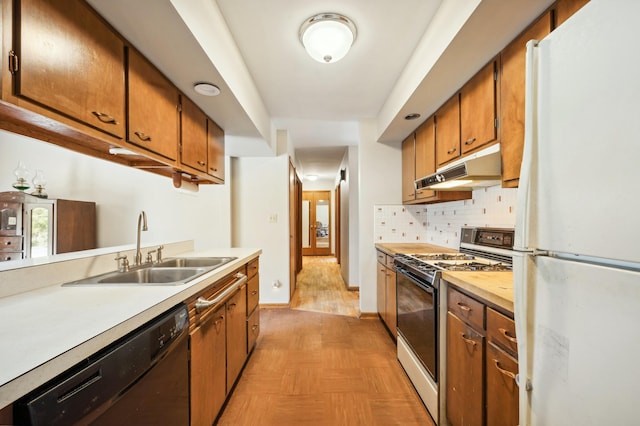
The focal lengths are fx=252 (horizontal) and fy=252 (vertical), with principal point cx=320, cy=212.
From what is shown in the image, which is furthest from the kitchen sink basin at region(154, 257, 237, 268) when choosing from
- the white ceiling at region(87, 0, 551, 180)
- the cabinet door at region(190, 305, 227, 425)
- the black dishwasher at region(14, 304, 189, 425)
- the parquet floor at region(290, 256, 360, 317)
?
the parquet floor at region(290, 256, 360, 317)

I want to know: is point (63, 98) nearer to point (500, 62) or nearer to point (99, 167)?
point (500, 62)

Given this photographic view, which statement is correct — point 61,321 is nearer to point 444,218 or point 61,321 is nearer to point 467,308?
point 467,308

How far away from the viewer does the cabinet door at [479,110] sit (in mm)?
1464

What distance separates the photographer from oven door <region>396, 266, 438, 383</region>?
57.8 inches

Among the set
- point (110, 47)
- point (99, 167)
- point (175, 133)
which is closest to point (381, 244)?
point (175, 133)

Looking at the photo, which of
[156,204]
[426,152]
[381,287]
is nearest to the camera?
[426,152]

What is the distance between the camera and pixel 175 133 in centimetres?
162

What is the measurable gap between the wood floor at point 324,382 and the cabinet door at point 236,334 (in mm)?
183

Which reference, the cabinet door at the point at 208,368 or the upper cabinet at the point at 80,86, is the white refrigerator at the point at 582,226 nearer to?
the cabinet door at the point at 208,368

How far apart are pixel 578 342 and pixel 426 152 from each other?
2.02 meters

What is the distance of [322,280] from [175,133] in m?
3.83

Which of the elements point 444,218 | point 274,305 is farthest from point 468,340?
point 274,305

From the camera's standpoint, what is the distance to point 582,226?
59cm

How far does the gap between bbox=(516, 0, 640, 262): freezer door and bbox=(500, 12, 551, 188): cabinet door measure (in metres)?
0.64
